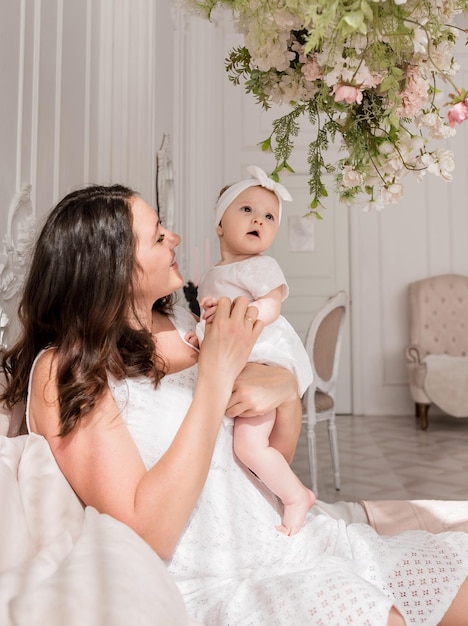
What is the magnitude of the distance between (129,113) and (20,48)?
1.12 m

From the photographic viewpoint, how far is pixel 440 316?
6.04 metres

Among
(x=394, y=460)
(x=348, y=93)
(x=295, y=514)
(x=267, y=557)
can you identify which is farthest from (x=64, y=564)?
(x=394, y=460)

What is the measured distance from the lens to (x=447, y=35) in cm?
114

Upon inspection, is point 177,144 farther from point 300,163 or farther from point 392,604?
point 392,604

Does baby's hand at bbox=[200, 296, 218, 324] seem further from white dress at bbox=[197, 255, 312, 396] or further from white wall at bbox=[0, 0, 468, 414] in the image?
white wall at bbox=[0, 0, 468, 414]

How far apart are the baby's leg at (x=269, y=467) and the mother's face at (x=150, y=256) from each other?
1.14 feet

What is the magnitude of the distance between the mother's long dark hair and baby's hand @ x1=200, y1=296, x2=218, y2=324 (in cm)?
18

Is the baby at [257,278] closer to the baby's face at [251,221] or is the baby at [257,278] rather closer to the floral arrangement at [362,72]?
the baby's face at [251,221]

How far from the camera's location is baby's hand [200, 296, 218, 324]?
135 cm

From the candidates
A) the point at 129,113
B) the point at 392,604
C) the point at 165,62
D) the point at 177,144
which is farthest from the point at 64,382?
the point at 177,144

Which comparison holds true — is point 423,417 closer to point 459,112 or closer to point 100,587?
point 459,112

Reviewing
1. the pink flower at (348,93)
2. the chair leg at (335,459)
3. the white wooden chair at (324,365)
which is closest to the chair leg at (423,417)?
the white wooden chair at (324,365)

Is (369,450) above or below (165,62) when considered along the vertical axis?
below

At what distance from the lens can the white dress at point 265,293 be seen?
1.53 m
